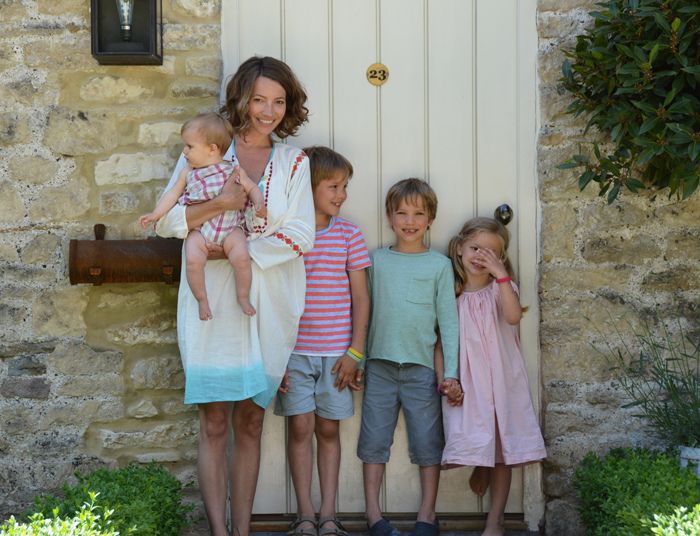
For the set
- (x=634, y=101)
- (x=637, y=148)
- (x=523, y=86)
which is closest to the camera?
(x=634, y=101)

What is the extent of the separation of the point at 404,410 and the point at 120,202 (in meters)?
1.48

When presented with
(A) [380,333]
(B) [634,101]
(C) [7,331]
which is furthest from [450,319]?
(C) [7,331]

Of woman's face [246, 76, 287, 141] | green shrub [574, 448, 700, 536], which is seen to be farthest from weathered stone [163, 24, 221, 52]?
green shrub [574, 448, 700, 536]

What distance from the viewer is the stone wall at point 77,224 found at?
3986 mm

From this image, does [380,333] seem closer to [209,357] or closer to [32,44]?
[209,357]

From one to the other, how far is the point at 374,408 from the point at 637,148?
152 centimetres

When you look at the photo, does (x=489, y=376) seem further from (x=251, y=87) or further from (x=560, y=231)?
(x=251, y=87)

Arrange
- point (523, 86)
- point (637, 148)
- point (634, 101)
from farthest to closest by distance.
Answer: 1. point (523, 86)
2. point (637, 148)
3. point (634, 101)

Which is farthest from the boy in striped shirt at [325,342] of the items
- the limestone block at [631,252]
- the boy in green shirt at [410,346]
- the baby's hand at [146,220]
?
the limestone block at [631,252]

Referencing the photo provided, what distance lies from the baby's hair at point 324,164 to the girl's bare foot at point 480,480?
1401mm

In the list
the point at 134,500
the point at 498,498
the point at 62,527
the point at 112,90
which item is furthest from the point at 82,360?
the point at 498,498

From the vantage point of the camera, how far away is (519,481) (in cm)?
424

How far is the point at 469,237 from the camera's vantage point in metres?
4.05

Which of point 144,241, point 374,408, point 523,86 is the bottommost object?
point 374,408
